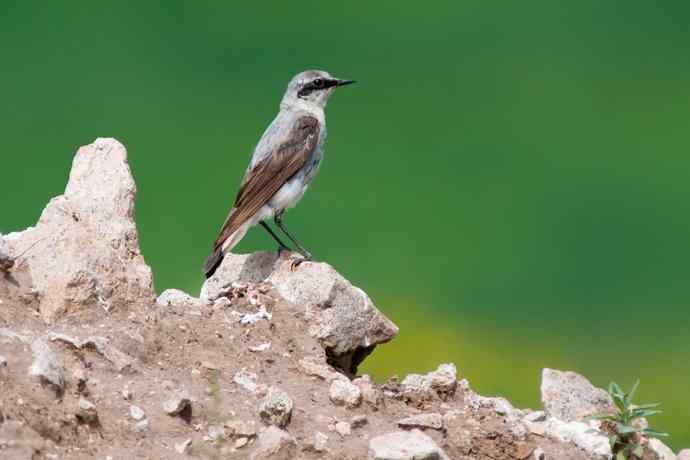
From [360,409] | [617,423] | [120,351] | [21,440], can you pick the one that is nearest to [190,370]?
[120,351]

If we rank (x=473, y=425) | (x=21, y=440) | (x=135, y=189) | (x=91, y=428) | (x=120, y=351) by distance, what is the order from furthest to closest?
(x=135, y=189), (x=473, y=425), (x=120, y=351), (x=91, y=428), (x=21, y=440)

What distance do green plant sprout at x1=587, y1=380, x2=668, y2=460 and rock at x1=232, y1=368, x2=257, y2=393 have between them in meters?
2.30

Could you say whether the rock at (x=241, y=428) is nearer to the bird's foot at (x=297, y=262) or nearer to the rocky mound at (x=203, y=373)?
the rocky mound at (x=203, y=373)

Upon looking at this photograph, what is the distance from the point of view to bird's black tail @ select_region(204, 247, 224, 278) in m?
11.3

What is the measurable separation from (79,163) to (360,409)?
2.85 m

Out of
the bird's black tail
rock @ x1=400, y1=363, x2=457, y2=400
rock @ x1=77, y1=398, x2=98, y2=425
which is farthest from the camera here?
the bird's black tail

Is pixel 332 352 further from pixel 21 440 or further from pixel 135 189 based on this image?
pixel 21 440

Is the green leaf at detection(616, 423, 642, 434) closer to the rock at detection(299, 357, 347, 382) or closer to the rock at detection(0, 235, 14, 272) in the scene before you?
the rock at detection(299, 357, 347, 382)

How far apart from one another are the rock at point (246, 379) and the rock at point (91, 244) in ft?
2.73

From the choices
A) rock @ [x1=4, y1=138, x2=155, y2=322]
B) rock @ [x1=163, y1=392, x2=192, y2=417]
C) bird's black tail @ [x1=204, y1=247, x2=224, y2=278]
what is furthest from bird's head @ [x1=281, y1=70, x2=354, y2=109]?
rock @ [x1=163, y1=392, x2=192, y2=417]

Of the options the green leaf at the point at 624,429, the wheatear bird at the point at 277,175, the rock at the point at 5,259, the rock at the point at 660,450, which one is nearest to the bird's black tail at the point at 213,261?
the wheatear bird at the point at 277,175

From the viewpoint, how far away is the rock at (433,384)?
991 cm

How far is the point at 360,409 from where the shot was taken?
9.04 metres

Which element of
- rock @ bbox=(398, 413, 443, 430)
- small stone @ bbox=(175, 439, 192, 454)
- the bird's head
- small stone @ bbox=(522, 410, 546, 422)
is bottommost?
small stone @ bbox=(175, 439, 192, 454)
